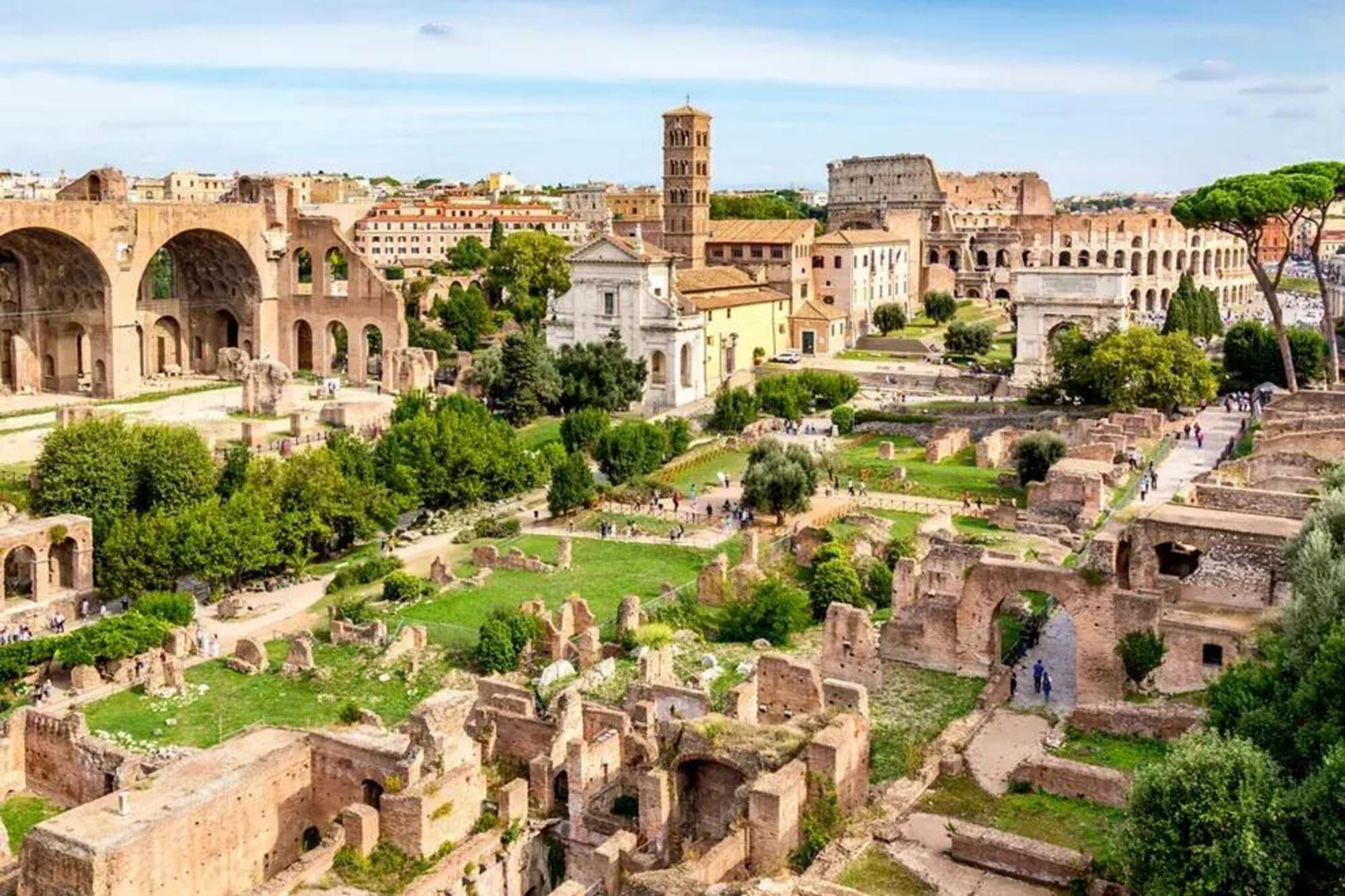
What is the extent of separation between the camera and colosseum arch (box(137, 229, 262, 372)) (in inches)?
Result: 2483

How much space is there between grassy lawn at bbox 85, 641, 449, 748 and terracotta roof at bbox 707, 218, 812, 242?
45.3m

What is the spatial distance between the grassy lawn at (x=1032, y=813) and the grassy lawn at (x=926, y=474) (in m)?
21.8

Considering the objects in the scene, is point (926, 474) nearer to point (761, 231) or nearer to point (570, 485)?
point (570, 485)

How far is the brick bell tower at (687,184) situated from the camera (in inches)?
2677

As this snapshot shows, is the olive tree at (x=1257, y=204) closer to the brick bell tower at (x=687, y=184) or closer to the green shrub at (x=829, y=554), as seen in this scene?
the green shrub at (x=829, y=554)

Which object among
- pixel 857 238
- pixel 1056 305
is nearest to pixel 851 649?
pixel 1056 305

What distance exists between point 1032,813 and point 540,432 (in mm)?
35065

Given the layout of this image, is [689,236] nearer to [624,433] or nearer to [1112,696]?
[624,433]

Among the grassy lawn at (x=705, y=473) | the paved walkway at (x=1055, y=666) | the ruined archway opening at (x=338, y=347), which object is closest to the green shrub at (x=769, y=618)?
the paved walkway at (x=1055, y=666)

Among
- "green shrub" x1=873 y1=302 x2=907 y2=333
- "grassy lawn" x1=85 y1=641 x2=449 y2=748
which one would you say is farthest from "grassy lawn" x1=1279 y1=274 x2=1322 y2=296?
"grassy lawn" x1=85 y1=641 x2=449 y2=748

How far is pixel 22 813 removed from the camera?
2158cm

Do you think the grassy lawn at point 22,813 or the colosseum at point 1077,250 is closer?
the grassy lawn at point 22,813

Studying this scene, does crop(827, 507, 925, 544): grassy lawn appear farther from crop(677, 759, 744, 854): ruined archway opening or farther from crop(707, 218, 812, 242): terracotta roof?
crop(707, 218, 812, 242): terracotta roof

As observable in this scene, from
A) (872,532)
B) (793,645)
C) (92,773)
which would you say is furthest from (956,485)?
(92,773)
